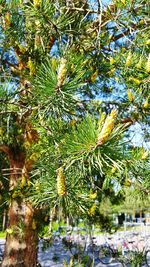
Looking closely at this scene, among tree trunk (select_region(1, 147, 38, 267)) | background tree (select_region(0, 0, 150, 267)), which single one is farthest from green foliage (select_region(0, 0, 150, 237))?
tree trunk (select_region(1, 147, 38, 267))

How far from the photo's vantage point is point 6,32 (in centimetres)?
140

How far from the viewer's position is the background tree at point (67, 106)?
96 centimetres

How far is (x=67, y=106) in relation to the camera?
3.91ft

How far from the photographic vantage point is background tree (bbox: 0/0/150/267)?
38.0 inches

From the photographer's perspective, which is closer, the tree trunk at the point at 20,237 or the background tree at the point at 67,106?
the background tree at the point at 67,106

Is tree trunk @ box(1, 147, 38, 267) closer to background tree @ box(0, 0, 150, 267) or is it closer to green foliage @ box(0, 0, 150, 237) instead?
background tree @ box(0, 0, 150, 267)

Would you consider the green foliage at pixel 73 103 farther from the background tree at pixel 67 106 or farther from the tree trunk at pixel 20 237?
the tree trunk at pixel 20 237

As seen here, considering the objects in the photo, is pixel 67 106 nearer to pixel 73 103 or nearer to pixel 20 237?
pixel 73 103

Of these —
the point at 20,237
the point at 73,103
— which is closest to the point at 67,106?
the point at 73,103

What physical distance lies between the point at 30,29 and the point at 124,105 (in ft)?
1.79

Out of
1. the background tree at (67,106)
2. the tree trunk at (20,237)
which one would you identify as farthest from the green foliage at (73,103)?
the tree trunk at (20,237)

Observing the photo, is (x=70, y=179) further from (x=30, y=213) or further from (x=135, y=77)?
(x=30, y=213)

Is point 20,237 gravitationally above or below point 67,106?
below

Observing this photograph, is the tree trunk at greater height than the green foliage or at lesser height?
lesser
